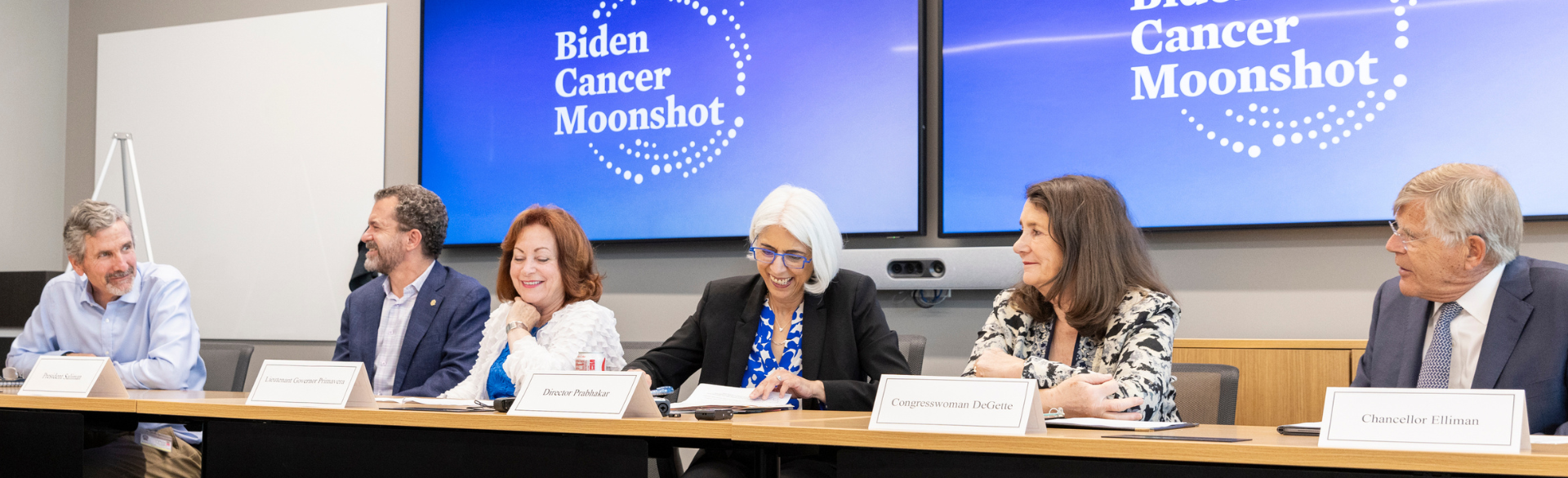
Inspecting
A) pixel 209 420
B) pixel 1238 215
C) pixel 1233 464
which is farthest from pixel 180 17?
pixel 1233 464

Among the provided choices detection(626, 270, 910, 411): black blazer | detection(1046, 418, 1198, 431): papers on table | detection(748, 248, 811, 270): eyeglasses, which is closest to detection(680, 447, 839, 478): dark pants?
detection(1046, 418, 1198, 431): papers on table

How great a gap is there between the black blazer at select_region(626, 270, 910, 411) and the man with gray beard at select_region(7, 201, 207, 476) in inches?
47.2

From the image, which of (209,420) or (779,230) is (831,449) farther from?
(209,420)

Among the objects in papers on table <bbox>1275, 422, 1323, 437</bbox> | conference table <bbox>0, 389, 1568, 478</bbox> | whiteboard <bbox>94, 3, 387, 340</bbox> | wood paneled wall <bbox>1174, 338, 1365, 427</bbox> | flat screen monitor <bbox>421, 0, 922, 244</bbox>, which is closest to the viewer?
conference table <bbox>0, 389, 1568, 478</bbox>

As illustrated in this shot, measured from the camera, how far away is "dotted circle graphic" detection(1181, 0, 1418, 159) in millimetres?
3221

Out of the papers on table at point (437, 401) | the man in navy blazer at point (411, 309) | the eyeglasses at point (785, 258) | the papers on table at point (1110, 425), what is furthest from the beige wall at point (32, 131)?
the papers on table at point (1110, 425)

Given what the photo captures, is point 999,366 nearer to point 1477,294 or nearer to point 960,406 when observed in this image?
point 960,406

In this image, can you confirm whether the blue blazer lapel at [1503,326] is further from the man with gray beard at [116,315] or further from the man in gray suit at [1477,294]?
the man with gray beard at [116,315]

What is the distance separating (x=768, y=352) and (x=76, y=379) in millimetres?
1414

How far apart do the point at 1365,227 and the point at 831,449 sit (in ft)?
7.55

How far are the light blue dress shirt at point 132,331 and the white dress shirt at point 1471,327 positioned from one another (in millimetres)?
2795

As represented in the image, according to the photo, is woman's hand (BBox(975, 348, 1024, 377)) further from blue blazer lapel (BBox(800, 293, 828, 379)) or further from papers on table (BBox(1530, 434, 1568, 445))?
papers on table (BBox(1530, 434, 1568, 445))

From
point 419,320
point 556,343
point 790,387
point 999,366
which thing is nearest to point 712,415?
point 790,387

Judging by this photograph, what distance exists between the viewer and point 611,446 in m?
1.66
